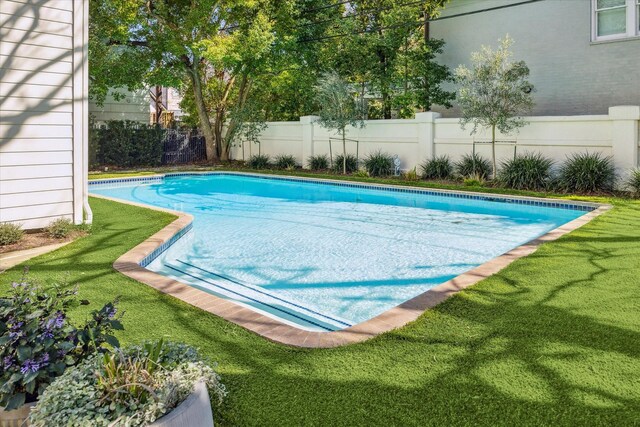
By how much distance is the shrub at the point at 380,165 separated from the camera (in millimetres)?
14961

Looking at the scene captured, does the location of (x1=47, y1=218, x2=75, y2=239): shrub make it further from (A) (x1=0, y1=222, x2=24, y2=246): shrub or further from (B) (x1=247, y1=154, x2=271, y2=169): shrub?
(B) (x1=247, y1=154, x2=271, y2=169): shrub

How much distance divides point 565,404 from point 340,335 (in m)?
1.45

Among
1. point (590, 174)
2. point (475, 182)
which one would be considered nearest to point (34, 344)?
point (590, 174)

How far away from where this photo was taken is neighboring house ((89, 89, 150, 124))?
19156 millimetres

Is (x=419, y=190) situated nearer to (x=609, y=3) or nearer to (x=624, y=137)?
(x=624, y=137)

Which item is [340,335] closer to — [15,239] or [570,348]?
[570,348]

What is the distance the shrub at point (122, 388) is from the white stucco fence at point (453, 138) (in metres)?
11.2

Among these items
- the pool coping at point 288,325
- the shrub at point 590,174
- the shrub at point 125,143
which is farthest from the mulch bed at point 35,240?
the shrub at point 125,143

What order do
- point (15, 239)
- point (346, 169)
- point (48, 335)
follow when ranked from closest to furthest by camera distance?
point (48, 335) < point (15, 239) < point (346, 169)

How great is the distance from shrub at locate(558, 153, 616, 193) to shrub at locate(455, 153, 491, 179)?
7.19 ft

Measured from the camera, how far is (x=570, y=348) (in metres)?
3.21

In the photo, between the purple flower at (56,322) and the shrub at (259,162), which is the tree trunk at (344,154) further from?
the purple flower at (56,322)

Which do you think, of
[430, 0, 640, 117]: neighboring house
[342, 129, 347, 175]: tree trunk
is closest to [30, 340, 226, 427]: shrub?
[430, 0, 640, 117]: neighboring house

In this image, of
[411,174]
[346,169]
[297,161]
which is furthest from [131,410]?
[297,161]
